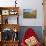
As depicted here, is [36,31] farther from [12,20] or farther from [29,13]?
[12,20]

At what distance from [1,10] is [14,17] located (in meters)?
0.49

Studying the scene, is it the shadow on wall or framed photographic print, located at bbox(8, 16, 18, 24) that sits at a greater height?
framed photographic print, located at bbox(8, 16, 18, 24)

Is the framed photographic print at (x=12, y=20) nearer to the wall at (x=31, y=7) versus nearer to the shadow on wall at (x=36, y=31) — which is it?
the wall at (x=31, y=7)

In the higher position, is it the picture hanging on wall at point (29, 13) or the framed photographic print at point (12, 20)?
the picture hanging on wall at point (29, 13)

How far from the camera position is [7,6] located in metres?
5.31

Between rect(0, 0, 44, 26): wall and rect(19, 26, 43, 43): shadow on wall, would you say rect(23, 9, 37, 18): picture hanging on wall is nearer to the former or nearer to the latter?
rect(0, 0, 44, 26): wall

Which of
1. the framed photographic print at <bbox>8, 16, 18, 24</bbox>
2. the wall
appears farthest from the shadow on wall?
the framed photographic print at <bbox>8, 16, 18, 24</bbox>

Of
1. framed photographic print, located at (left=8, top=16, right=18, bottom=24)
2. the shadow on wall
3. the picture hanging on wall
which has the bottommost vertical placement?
the shadow on wall

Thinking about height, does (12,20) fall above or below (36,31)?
above

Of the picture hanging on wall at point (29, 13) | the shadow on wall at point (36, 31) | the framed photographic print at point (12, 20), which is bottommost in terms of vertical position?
the shadow on wall at point (36, 31)

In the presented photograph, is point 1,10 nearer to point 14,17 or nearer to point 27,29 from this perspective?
point 14,17

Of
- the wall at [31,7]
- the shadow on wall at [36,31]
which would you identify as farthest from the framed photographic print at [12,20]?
the shadow on wall at [36,31]

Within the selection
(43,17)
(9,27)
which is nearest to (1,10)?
(9,27)

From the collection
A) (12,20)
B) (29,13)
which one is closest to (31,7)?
(29,13)
